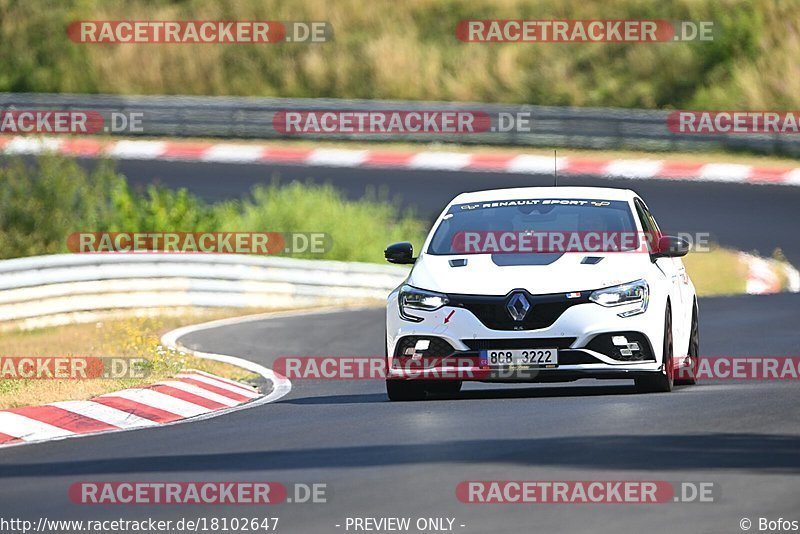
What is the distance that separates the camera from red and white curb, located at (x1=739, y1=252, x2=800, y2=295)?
25.7 metres

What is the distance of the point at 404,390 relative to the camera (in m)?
13.3

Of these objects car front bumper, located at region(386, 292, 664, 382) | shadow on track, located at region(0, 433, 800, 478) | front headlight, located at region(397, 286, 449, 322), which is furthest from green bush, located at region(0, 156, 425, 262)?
shadow on track, located at region(0, 433, 800, 478)

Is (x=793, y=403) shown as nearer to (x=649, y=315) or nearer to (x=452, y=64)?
(x=649, y=315)

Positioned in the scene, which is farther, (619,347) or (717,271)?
(717,271)

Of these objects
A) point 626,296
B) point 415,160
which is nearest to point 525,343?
point 626,296

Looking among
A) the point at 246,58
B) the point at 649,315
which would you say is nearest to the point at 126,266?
the point at 649,315

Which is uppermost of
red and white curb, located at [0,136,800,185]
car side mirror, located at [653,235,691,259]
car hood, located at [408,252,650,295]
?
red and white curb, located at [0,136,800,185]

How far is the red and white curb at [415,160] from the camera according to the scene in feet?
110

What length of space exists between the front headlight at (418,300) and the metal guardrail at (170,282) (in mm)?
9460

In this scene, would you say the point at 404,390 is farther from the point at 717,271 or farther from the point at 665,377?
the point at 717,271

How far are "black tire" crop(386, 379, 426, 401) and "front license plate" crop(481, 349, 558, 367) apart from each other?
2.80 ft

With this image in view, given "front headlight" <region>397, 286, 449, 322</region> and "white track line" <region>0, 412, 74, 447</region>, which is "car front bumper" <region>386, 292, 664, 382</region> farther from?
"white track line" <region>0, 412, 74, 447</region>

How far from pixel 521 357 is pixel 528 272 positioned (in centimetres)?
61

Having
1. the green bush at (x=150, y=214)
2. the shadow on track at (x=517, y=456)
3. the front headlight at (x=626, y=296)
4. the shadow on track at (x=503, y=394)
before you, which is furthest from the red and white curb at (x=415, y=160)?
the shadow on track at (x=517, y=456)
